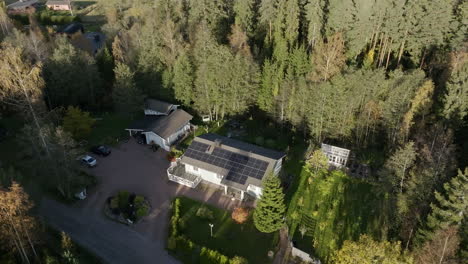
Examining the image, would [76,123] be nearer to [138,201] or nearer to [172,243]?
[138,201]

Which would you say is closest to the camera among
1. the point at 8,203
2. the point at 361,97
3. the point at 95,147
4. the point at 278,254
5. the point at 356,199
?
the point at 8,203

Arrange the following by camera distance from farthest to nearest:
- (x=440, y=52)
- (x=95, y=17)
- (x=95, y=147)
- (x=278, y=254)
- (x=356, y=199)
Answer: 1. (x=95, y=17)
2. (x=440, y=52)
3. (x=95, y=147)
4. (x=356, y=199)
5. (x=278, y=254)

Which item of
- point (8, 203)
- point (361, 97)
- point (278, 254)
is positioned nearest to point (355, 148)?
point (361, 97)

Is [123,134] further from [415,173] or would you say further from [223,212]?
[415,173]

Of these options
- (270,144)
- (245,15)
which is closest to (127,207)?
(270,144)

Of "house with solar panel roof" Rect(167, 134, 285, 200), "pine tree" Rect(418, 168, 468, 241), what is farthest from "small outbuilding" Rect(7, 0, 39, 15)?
"pine tree" Rect(418, 168, 468, 241)
